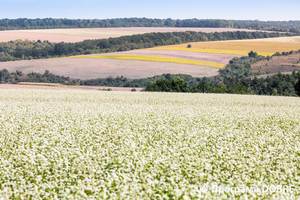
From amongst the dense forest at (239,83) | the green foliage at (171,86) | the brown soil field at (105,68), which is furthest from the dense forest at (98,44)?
the green foliage at (171,86)

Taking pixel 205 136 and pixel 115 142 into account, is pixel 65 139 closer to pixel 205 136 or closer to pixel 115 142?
pixel 115 142

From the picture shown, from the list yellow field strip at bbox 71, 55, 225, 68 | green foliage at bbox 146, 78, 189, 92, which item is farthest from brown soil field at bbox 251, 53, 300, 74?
green foliage at bbox 146, 78, 189, 92

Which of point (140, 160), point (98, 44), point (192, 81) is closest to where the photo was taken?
point (140, 160)

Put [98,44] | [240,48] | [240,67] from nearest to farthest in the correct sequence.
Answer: [240,67] < [240,48] < [98,44]

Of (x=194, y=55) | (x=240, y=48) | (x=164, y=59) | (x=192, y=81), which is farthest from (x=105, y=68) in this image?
(x=240, y=48)

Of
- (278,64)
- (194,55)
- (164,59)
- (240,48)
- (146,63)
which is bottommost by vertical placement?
(278,64)

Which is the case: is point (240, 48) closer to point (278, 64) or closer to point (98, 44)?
point (278, 64)

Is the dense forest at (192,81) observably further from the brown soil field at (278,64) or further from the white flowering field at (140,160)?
the white flowering field at (140,160)
